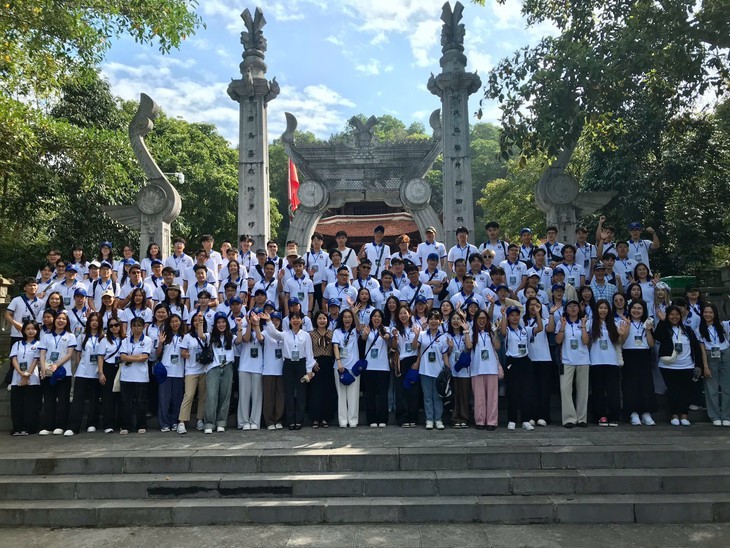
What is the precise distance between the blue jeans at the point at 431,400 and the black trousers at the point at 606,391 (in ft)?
6.49

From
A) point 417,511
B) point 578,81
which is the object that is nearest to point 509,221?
point 578,81

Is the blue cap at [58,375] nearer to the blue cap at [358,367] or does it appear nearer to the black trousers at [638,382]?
the blue cap at [358,367]

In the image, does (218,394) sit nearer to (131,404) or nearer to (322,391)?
(131,404)

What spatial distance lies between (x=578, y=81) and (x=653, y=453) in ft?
21.7

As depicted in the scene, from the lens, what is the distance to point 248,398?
23.2ft

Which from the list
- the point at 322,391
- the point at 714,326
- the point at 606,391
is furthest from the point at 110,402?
the point at 714,326

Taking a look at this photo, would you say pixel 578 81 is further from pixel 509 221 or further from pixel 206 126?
pixel 206 126

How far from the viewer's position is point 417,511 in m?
5.14

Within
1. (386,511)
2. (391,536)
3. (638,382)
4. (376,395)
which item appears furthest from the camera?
(376,395)

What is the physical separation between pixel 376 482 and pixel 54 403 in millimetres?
4534

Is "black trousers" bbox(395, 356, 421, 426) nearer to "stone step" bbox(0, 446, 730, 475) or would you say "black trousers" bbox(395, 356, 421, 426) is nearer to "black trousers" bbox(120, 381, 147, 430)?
"stone step" bbox(0, 446, 730, 475)

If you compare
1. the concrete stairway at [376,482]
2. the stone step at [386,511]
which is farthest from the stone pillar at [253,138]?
the stone step at [386,511]

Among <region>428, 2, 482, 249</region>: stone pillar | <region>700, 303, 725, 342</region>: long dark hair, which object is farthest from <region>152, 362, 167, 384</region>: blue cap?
<region>700, 303, 725, 342</region>: long dark hair

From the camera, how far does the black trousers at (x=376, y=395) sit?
7.06 m
